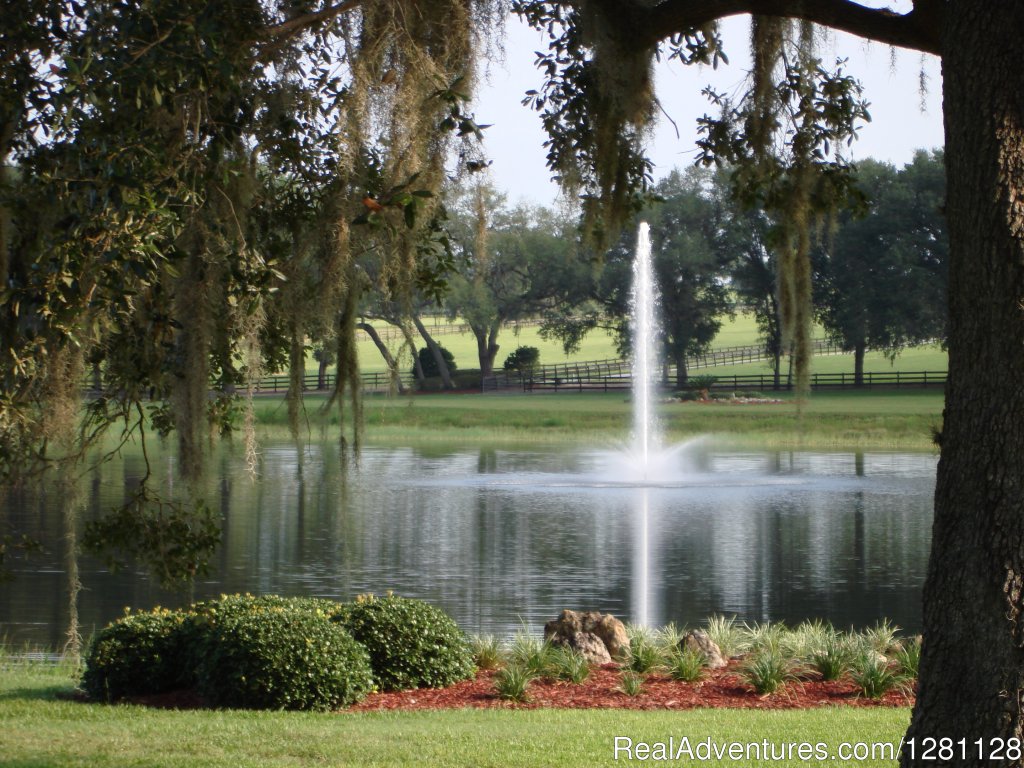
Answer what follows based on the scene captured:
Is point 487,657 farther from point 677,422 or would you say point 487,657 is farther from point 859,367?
point 859,367

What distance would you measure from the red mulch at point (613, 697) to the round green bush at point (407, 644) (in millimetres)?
100

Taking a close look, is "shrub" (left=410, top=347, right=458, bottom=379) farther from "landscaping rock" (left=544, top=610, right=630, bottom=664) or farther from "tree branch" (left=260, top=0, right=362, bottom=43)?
"tree branch" (left=260, top=0, right=362, bottom=43)

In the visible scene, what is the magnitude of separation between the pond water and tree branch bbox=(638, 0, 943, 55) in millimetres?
3073

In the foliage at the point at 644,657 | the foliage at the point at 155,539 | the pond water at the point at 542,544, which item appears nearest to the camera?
the foliage at the point at 155,539

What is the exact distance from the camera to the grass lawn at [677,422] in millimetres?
36125

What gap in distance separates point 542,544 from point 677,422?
22383 mm

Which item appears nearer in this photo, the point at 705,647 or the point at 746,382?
the point at 705,647

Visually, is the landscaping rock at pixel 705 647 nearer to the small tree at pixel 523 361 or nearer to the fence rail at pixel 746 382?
the fence rail at pixel 746 382

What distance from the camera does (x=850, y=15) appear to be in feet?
16.9

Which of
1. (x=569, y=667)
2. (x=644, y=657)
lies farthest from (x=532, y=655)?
(x=644, y=657)

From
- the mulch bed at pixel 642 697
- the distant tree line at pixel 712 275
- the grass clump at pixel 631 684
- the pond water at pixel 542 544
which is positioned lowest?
the pond water at pixel 542 544

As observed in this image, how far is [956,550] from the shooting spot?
12.9 feet

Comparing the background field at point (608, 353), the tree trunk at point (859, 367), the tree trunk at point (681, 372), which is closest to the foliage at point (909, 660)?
the tree trunk at point (681, 372)

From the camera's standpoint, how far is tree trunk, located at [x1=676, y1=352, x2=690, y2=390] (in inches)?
2126
